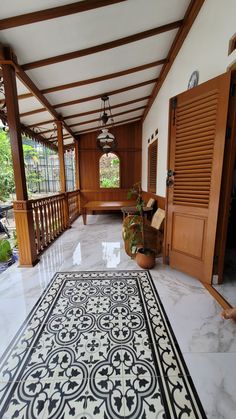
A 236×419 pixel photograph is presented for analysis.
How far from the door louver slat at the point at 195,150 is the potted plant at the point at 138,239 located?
0.51 meters

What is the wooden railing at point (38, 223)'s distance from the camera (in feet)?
8.35

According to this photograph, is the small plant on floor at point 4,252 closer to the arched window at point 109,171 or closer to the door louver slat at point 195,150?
the door louver slat at point 195,150

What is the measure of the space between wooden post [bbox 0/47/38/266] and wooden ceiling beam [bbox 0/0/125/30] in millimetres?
363

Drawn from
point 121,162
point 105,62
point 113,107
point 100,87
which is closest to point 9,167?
point 121,162

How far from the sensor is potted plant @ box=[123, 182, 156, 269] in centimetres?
248

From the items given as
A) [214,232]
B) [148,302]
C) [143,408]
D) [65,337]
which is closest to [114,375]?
[143,408]

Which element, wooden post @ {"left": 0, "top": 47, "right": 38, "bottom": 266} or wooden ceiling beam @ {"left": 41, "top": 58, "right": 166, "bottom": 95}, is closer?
wooden post @ {"left": 0, "top": 47, "right": 38, "bottom": 266}

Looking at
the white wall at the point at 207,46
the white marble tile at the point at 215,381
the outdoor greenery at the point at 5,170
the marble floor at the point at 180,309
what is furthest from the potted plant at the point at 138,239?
the outdoor greenery at the point at 5,170

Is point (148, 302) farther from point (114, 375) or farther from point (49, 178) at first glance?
point (49, 178)

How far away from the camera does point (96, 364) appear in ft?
4.09

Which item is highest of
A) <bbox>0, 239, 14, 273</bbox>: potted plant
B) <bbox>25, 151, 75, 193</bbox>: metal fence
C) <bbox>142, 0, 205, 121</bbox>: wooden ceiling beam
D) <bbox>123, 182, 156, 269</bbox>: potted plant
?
<bbox>142, 0, 205, 121</bbox>: wooden ceiling beam

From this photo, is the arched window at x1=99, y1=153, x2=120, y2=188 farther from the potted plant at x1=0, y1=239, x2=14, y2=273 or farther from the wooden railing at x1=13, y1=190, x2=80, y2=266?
the potted plant at x1=0, y1=239, x2=14, y2=273

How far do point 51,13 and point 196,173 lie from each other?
212cm

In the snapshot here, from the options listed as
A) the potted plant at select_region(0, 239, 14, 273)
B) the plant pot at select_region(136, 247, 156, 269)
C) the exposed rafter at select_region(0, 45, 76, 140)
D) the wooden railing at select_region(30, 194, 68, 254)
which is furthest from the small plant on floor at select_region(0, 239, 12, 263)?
the exposed rafter at select_region(0, 45, 76, 140)
